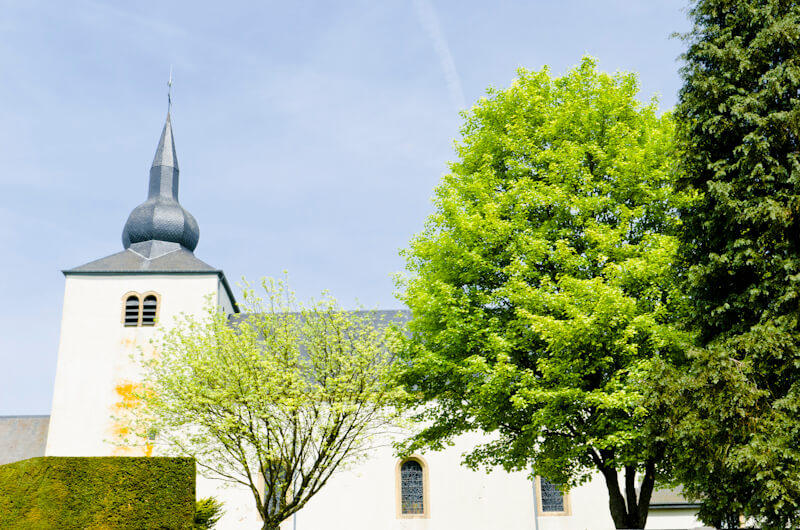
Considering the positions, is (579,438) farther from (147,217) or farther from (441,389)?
(147,217)

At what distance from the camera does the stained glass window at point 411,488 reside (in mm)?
26719

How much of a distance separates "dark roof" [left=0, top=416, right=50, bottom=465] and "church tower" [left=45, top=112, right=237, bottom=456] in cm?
524

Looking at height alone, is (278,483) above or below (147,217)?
below

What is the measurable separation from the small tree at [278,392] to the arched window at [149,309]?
13551 millimetres

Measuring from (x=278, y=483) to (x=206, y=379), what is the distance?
3.32 m

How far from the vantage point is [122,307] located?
30.8 m

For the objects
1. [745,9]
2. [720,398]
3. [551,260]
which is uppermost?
[745,9]

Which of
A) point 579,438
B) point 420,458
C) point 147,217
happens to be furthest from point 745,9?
point 147,217

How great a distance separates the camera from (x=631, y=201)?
15938 mm

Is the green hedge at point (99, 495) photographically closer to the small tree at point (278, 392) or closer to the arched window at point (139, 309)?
the small tree at point (278, 392)

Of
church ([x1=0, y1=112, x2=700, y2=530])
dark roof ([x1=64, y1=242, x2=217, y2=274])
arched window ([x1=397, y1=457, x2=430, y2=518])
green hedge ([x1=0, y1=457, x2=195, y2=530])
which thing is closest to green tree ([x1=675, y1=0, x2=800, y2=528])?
green hedge ([x1=0, y1=457, x2=195, y2=530])

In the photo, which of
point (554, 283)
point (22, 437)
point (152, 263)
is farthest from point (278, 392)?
point (22, 437)

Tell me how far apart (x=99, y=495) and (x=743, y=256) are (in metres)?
12.4

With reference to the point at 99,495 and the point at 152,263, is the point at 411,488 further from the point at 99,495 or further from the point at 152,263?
the point at 99,495
